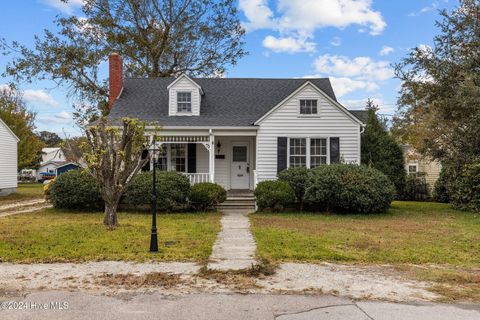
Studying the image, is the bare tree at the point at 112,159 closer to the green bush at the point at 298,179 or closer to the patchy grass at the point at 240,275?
the patchy grass at the point at 240,275

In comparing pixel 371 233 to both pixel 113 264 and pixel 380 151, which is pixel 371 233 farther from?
pixel 380 151

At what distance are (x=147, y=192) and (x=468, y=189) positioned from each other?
12228mm

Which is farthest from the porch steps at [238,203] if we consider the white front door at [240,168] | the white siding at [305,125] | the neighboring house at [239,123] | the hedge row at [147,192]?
the white siding at [305,125]

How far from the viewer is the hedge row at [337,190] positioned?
14.3 m

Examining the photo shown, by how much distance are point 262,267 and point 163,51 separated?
2462 centimetres

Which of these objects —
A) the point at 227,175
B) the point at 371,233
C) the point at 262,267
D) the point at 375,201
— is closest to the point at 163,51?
the point at 227,175

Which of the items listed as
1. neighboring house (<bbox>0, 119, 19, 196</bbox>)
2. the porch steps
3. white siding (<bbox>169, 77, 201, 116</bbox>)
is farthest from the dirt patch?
neighboring house (<bbox>0, 119, 19, 196</bbox>)

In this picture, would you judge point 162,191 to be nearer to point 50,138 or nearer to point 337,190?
point 337,190

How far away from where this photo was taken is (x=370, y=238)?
32.1 feet

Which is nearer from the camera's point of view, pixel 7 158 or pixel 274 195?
pixel 274 195

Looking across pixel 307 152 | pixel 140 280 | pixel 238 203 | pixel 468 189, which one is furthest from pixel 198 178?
pixel 140 280

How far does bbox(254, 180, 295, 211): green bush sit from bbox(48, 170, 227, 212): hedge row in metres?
1.41

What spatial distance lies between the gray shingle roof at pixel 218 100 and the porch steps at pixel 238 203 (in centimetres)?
313

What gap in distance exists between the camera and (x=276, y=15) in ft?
62.8
